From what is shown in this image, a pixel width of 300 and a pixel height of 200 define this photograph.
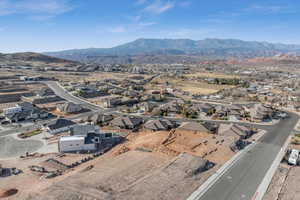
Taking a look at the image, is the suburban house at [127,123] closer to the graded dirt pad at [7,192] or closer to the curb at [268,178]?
the graded dirt pad at [7,192]

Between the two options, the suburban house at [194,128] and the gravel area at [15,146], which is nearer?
the gravel area at [15,146]

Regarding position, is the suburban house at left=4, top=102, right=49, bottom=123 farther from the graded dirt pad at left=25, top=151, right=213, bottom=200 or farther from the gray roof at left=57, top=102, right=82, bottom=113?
the graded dirt pad at left=25, top=151, right=213, bottom=200

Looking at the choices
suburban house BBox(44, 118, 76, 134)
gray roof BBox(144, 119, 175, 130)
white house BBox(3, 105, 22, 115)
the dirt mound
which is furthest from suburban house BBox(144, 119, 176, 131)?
white house BBox(3, 105, 22, 115)

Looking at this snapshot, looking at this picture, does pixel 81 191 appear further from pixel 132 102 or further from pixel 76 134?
pixel 132 102

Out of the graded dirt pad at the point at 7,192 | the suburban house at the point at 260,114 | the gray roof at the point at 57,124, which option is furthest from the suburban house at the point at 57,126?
the suburban house at the point at 260,114

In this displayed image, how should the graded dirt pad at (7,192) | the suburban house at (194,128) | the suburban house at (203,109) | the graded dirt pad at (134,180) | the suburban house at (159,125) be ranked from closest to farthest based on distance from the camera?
the graded dirt pad at (134,180) → the graded dirt pad at (7,192) → the suburban house at (194,128) → the suburban house at (159,125) → the suburban house at (203,109)

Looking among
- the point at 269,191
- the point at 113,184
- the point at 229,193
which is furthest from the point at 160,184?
the point at 269,191
